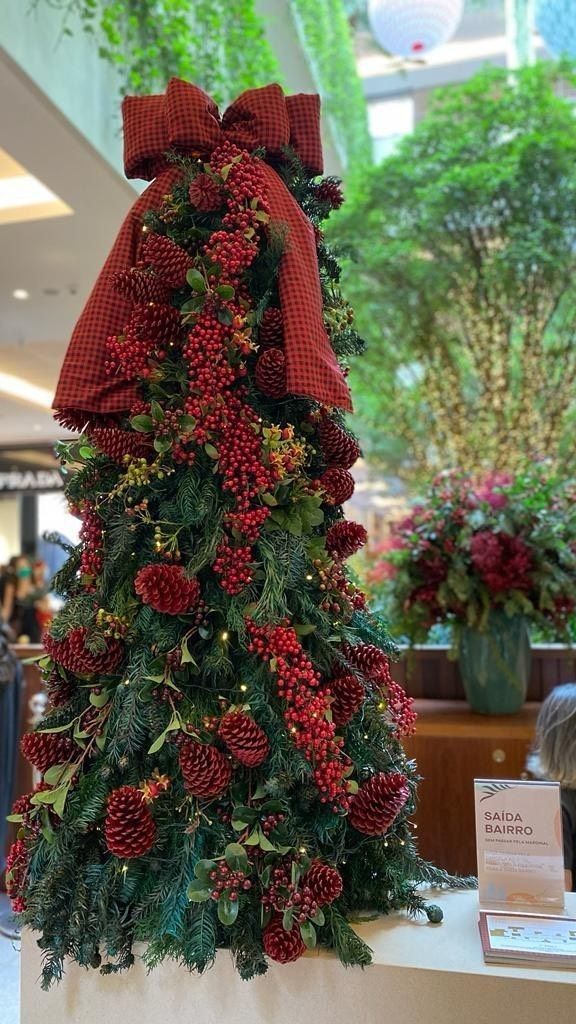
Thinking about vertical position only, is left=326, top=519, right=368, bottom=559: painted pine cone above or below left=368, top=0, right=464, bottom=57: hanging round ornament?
below

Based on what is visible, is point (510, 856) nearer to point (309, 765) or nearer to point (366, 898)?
point (366, 898)

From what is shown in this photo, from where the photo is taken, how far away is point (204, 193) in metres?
1.18

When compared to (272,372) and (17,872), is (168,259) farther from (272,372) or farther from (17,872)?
(17,872)

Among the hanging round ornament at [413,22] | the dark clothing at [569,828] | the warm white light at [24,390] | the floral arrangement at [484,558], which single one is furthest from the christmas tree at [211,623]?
the warm white light at [24,390]

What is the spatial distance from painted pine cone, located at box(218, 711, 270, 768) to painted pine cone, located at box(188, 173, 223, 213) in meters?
0.73

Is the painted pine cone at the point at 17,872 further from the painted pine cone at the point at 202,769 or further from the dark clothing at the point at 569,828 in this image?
the dark clothing at the point at 569,828

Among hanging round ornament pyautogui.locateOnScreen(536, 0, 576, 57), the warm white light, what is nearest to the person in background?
hanging round ornament pyautogui.locateOnScreen(536, 0, 576, 57)

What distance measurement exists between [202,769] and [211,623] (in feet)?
0.68

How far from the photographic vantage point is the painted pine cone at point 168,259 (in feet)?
3.80

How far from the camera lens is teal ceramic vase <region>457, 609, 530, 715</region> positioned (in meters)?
2.34

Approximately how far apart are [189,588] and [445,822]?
1.37 meters

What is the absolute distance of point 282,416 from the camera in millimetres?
1231

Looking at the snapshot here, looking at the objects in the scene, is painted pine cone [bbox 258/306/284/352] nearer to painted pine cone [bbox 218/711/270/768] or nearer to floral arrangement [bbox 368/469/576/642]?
painted pine cone [bbox 218/711/270/768]

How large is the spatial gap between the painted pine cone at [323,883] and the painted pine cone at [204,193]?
3.10 feet
